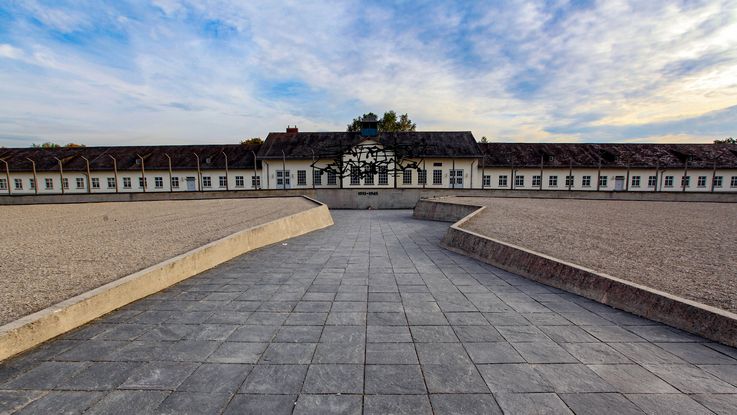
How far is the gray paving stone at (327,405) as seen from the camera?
7.30ft

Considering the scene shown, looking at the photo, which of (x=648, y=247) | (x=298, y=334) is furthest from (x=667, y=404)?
(x=648, y=247)

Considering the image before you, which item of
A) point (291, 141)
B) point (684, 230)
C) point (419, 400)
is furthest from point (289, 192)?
point (419, 400)

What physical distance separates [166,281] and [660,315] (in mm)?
6495

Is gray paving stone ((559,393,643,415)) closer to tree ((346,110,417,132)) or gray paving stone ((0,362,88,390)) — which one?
gray paving stone ((0,362,88,390))

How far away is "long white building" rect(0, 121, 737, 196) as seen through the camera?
1419 inches

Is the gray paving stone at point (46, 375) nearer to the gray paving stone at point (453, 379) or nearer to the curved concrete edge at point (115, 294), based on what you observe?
the curved concrete edge at point (115, 294)

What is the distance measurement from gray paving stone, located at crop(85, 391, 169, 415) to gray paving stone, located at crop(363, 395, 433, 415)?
1.52 meters

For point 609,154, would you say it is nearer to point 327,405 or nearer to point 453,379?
point 453,379

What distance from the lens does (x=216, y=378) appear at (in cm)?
261

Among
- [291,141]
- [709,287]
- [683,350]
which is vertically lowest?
[683,350]

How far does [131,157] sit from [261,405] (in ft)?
154

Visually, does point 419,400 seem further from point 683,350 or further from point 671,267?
point 671,267

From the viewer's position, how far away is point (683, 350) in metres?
3.08

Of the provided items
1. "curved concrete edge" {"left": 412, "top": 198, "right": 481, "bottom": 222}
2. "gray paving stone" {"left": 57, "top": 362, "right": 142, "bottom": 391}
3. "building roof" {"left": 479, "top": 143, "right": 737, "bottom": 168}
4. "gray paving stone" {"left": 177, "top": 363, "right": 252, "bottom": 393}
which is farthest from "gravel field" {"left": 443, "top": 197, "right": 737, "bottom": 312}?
"building roof" {"left": 479, "top": 143, "right": 737, "bottom": 168}
